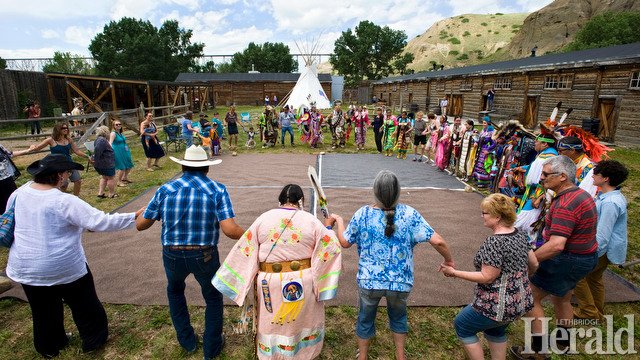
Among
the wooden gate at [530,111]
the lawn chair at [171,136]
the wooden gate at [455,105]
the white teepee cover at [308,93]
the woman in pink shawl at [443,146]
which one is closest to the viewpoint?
the woman in pink shawl at [443,146]

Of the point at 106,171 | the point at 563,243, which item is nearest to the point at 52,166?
the point at 563,243

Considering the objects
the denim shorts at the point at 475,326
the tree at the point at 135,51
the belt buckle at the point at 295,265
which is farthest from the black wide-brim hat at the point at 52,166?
the tree at the point at 135,51

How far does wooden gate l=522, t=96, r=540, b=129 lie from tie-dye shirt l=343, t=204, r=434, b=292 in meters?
19.3

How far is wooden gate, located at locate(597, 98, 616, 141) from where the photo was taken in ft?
46.3

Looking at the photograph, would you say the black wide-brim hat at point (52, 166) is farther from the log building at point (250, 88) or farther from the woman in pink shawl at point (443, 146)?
the log building at point (250, 88)

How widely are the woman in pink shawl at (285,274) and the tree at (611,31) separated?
42.7 metres

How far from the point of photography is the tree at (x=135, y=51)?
41.9 m

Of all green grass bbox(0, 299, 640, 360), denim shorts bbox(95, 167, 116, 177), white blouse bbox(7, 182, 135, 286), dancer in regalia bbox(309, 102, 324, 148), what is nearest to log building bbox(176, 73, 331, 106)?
dancer in regalia bbox(309, 102, 324, 148)

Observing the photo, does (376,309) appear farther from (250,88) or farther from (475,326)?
(250,88)

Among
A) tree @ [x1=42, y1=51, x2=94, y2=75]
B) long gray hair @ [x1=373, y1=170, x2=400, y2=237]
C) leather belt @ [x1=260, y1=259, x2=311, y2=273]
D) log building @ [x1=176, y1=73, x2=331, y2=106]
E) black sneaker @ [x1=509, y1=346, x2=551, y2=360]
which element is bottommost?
black sneaker @ [x1=509, y1=346, x2=551, y2=360]

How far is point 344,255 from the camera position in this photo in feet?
16.3

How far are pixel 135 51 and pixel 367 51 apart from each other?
113 feet

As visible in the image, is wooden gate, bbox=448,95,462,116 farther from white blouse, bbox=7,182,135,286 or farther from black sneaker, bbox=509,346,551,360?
white blouse, bbox=7,182,135,286

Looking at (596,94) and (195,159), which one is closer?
(195,159)
